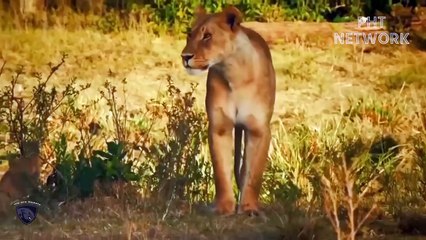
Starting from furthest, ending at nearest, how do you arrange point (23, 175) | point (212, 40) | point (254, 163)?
point (23, 175) → point (254, 163) → point (212, 40)

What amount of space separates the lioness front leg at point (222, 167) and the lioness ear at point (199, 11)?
44 centimetres

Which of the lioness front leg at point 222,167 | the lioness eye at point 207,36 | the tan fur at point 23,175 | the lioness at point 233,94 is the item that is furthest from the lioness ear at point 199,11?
the tan fur at point 23,175

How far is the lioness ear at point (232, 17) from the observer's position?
4184mm

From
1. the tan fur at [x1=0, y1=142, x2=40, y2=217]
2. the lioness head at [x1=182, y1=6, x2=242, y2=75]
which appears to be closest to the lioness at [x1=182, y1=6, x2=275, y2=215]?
the lioness head at [x1=182, y1=6, x2=242, y2=75]

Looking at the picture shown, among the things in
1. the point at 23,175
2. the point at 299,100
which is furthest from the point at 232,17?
the point at 23,175

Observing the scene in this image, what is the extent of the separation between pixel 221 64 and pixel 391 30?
2.66 ft

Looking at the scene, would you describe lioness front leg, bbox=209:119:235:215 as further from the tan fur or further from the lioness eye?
the tan fur

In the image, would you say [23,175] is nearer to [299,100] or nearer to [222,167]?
[222,167]

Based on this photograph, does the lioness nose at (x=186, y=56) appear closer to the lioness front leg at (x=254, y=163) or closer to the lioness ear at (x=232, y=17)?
the lioness ear at (x=232, y=17)

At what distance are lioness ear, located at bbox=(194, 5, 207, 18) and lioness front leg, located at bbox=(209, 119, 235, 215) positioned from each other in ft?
1.44

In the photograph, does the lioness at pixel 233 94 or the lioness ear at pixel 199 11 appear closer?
the lioness at pixel 233 94

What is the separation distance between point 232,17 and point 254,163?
1.93 ft

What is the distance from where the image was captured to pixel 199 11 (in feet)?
14.2

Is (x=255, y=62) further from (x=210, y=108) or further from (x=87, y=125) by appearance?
(x=87, y=125)
